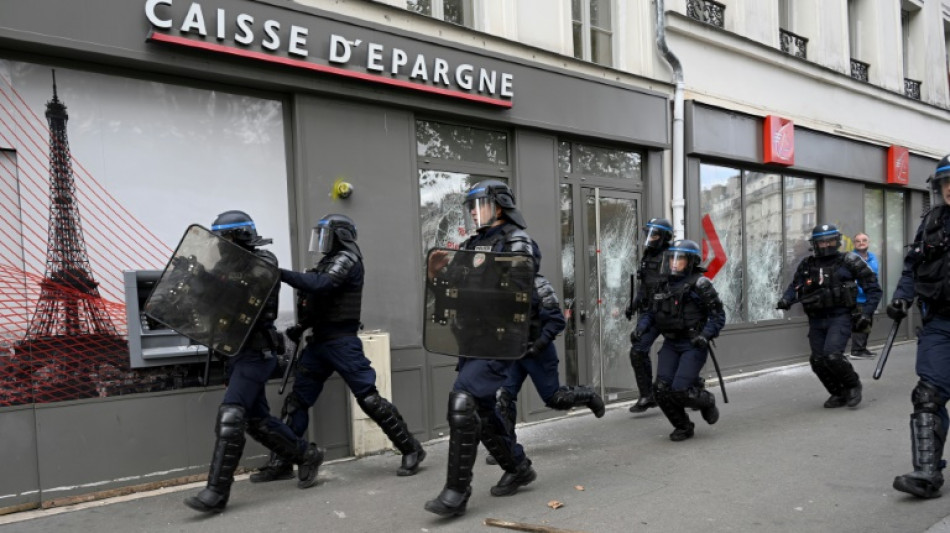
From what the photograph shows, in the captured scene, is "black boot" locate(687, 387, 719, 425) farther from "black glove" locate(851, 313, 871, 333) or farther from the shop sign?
the shop sign

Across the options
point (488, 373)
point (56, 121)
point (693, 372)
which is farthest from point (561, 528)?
point (56, 121)

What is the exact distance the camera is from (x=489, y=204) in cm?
445

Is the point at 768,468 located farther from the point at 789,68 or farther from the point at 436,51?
the point at 789,68

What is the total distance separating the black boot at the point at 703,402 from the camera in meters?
5.79

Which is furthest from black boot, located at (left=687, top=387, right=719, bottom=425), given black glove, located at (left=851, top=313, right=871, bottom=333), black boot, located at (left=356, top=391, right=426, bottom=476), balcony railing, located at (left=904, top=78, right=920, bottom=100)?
balcony railing, located at (left=904, top=78, right=920, bottom=100)

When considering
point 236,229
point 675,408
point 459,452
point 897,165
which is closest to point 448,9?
point 236,229

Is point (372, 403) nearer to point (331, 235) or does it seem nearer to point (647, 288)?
point (331, 235)

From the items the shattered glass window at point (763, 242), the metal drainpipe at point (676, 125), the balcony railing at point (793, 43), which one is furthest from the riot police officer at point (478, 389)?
the balcony railing at point (793, 43)

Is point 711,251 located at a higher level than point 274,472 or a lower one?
higher

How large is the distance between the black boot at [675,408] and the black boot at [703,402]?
0.06 meters

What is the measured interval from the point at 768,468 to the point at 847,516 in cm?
109

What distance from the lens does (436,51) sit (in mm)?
6441

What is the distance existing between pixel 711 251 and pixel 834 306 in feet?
8.52

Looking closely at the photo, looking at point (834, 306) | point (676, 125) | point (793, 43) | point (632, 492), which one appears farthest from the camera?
point (793, 43)
